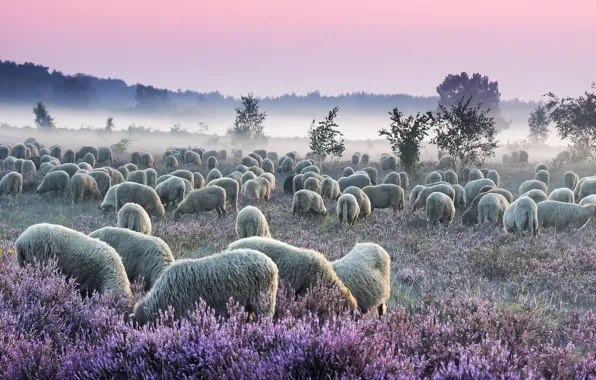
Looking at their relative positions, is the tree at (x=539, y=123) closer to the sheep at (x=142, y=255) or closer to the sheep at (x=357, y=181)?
the sheep at (x=357, y=181)

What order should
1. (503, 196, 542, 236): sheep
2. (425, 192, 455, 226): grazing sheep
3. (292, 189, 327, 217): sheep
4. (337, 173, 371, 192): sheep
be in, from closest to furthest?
(503, 196, 542, 236): sheep, (425, 192, 455, 226): grazing sheep, (292, 189, 327, 217): sheep, (337, 173, 371, 192): sheep

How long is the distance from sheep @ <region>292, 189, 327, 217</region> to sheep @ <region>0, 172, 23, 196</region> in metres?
13.2

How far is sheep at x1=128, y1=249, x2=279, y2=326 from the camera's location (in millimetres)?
4559

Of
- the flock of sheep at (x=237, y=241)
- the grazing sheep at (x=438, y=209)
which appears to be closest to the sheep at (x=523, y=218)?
the flock of sheep at (x=237, y=241)

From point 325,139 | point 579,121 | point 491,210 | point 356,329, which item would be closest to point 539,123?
point 579,121

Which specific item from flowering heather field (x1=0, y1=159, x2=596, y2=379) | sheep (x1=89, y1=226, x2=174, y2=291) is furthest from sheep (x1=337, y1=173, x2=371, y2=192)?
sheep (x1=89, y1=226, x2=174, y2=291)

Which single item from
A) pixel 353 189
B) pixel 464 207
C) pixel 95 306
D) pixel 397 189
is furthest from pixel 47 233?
pixel 464 207

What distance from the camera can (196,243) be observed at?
1172 cm

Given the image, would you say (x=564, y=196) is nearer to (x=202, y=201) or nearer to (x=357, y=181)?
(x=357, y=181)

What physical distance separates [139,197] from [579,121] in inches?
1501

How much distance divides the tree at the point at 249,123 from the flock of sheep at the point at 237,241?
36401 mm

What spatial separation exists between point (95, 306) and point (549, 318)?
6.00m

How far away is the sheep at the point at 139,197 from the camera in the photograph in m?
15.3

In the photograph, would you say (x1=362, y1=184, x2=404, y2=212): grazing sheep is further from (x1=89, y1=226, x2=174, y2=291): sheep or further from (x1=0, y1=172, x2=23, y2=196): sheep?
(x1=0, y1=172, x2=23, y2=196): sheep
